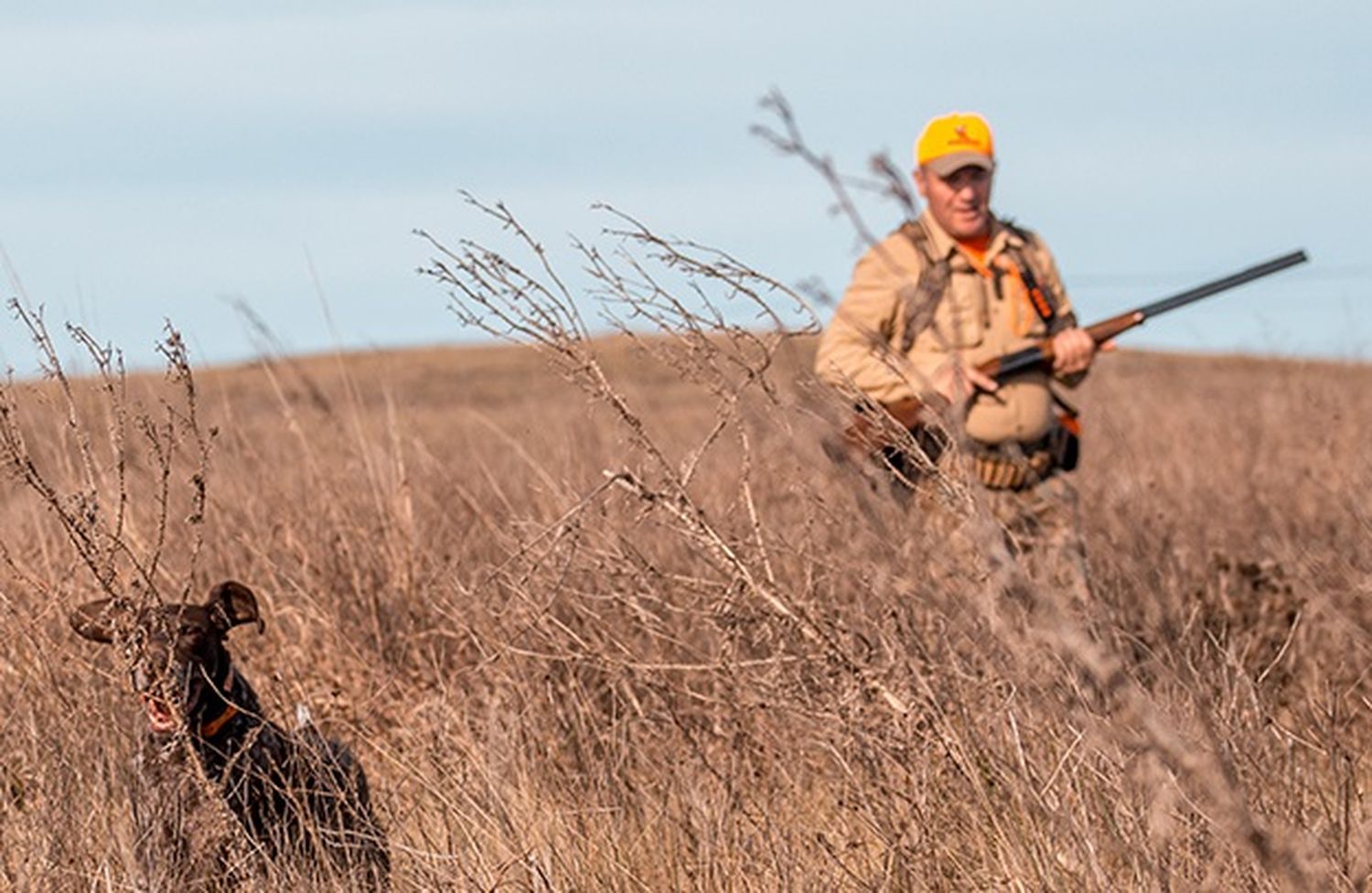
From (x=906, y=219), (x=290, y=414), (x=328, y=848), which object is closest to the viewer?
(x=906, y=219)

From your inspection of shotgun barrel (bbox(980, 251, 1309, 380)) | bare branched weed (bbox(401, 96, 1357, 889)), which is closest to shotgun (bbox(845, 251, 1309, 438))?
shotgun barrel (bbox(980, 251, 1309, 380))

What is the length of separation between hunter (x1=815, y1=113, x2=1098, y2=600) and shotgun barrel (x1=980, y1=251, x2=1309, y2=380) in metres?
0.04

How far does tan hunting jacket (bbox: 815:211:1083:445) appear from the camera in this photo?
664 cm

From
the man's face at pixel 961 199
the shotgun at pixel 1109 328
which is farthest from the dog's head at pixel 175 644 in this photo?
the man's face at pixel 961 199

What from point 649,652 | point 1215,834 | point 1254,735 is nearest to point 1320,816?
point 1254,735

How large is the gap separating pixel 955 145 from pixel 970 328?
53cm

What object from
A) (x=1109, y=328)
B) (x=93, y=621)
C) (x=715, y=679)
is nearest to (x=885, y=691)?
(x=715, y=679)

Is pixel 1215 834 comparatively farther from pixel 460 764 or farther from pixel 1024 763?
pixel 460 764

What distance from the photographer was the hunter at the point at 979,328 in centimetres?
664

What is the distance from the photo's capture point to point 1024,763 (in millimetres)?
3969

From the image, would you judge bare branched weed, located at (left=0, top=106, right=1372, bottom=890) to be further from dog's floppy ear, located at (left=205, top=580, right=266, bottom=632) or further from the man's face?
the man's face

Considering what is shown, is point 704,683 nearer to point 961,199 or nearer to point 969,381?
point 969,381

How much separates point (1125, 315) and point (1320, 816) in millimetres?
3084

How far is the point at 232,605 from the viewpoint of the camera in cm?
530
